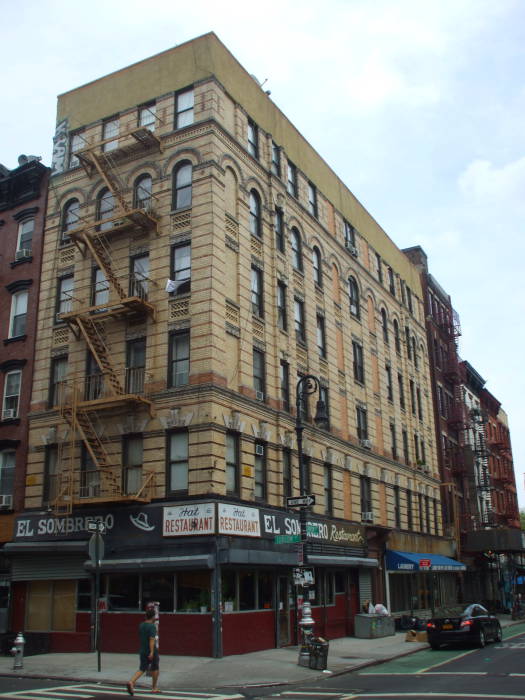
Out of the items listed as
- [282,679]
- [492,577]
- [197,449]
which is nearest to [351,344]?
[197,449]

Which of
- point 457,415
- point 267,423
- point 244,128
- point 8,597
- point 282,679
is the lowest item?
point 282,679

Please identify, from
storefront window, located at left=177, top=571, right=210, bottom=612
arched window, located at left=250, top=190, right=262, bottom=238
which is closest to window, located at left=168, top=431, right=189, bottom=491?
storefront window, located at left=177, top=571, right=210, bottom=612

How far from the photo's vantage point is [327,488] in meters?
31.4

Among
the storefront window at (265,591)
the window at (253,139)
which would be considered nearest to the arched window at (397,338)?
the window at (253,139)

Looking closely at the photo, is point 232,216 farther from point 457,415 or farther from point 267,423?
point 457,415

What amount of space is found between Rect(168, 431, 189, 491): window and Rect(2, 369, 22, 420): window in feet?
27.6

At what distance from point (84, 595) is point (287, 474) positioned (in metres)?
8.60

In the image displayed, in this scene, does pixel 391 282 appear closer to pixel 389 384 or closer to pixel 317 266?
pixel 389 384

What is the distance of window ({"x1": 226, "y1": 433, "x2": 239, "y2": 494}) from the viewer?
23.8 m

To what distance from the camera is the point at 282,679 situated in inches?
688

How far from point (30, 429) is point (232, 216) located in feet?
37.0

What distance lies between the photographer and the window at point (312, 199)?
1389 inches

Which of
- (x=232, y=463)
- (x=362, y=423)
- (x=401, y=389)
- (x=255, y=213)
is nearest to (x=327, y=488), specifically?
(x=362, y=423)

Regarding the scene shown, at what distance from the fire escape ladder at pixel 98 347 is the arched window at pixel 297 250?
408 inches
